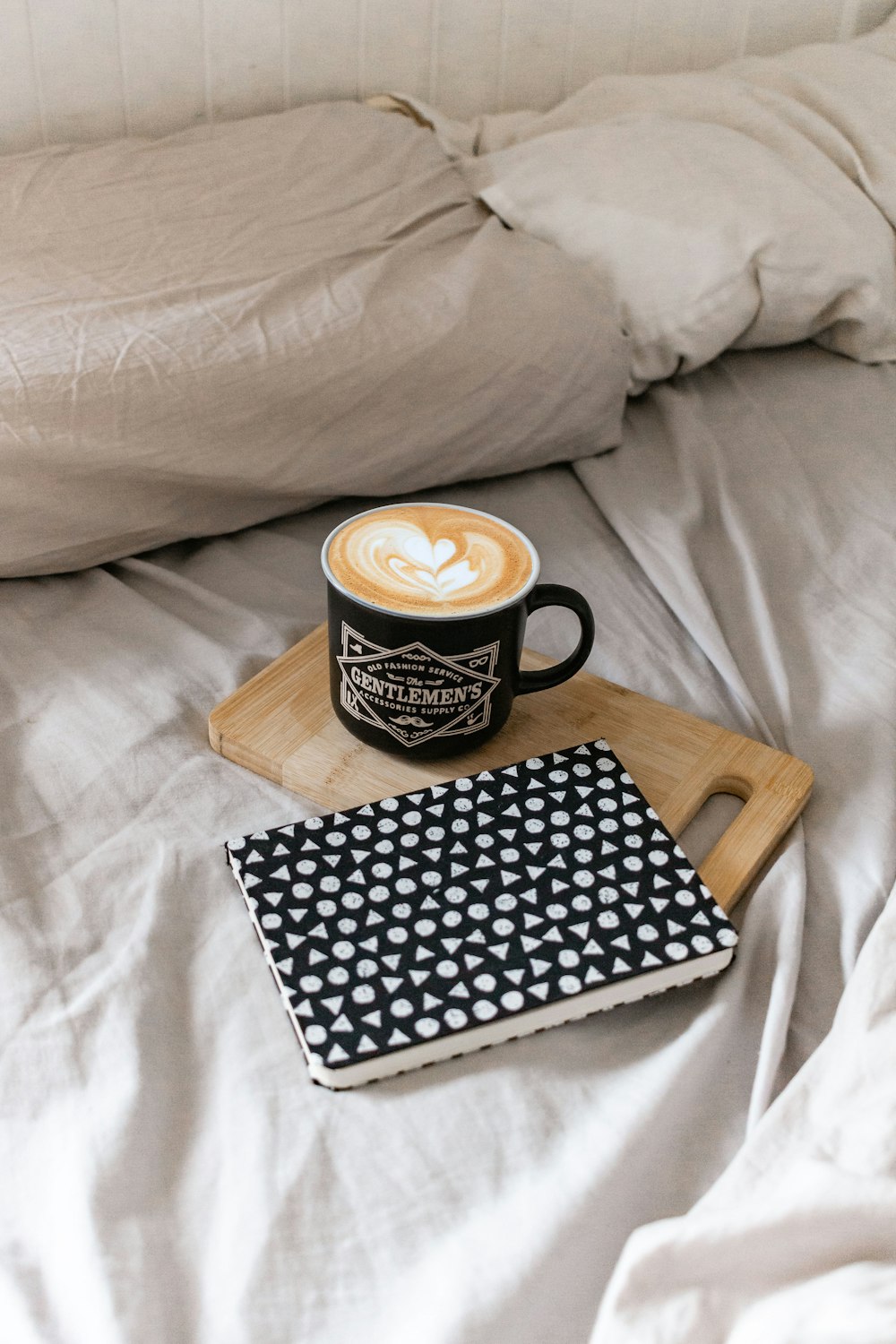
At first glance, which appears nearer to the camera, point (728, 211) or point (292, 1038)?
point (292, 1038)

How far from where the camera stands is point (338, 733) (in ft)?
2.09

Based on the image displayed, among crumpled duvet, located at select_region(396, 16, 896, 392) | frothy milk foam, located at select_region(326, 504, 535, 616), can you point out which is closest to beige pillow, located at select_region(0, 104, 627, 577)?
crumpled duvet, located at select_region(396, 16, 896, 392)

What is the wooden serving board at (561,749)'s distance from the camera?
0.60m

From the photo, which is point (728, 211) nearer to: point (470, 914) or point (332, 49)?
point (332, 49)

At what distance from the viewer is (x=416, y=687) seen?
1.93 ft

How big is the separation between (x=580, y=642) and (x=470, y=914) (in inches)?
7.3

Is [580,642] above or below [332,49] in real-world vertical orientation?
below

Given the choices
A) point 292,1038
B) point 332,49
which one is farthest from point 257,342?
point 332,49

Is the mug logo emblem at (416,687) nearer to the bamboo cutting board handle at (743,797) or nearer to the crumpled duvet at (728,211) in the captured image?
the bamboo cutting board handle at (743,797)

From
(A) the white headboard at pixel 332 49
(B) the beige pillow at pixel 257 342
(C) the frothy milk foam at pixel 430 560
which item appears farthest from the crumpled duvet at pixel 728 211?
(C) the frothy milk foam at pixel 430 560

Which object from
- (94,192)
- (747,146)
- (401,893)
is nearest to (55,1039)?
(401,893)

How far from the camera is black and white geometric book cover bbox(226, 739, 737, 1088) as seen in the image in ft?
1.56

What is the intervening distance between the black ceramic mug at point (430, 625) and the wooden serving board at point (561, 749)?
0.02m

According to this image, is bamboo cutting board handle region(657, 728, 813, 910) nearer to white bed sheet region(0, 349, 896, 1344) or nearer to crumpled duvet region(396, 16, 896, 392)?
white bed sheet region(0, 349, 896, 1344)
